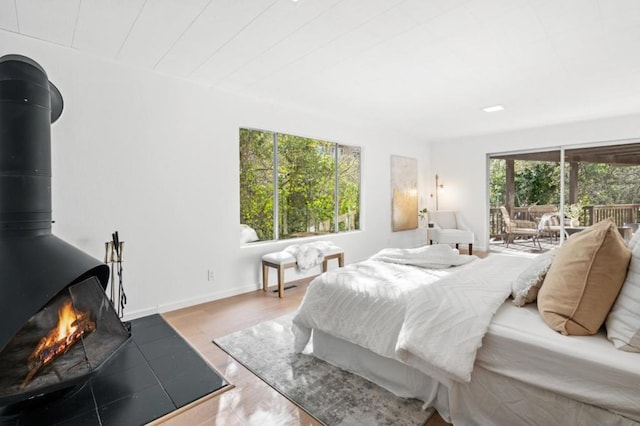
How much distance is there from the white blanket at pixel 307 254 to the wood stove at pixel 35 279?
7.11 feet

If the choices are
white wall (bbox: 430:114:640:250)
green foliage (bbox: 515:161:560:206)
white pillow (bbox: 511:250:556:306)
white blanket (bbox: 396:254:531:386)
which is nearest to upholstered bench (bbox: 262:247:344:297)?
white blanket (bbox: 396:254:531:386)

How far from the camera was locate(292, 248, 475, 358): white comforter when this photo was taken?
1.92 meters

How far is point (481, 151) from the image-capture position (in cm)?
671

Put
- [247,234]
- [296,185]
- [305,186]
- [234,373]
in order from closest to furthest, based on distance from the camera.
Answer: [234,373]
[247,234]
[296,185]
[305,186]

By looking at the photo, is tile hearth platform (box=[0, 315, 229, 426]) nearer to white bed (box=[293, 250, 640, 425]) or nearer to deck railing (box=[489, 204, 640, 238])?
white bed (box=[293, 250, 640, 425])

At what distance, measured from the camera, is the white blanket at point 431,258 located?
2693 millimetres

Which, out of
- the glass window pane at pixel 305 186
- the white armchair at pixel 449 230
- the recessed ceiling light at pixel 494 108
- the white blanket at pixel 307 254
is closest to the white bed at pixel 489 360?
the white blanket at pixel 307 254

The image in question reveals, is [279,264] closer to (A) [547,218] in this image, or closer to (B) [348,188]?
(B) [348,188]

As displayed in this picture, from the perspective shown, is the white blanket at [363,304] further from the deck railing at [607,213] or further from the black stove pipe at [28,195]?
the deck railing at [607,213]

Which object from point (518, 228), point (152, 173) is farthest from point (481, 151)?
point (152, 173)

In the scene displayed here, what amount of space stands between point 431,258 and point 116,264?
9.31ft

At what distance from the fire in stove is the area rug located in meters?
0.98

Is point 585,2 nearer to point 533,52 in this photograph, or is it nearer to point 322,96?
point 533,52

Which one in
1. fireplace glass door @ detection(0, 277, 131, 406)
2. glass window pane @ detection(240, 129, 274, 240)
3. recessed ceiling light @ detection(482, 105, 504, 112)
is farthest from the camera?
recessed ceiling light @ detection(482, 105, 504, 112)
